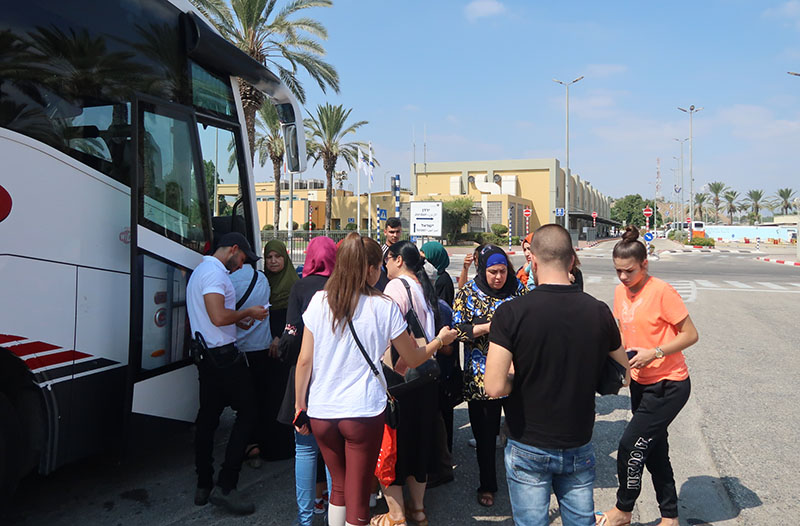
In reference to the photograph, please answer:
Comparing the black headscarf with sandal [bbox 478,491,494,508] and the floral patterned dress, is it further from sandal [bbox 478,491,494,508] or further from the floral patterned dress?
sandal [bbox 478,491,494,508]

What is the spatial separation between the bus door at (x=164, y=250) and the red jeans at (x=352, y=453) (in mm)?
1491

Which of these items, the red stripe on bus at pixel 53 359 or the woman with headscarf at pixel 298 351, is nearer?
the red stripe on bus at pixel 53 359

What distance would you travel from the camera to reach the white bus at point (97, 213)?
2.96m

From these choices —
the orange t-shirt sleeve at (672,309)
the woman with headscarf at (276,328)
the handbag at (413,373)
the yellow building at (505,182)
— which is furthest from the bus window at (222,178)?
the yellow building at (505,182)

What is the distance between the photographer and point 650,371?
10.6 ft

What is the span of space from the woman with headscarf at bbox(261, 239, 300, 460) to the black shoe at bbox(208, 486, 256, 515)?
76 cm

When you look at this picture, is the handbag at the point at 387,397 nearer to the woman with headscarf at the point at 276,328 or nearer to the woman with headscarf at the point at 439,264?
the woman with headscarf at the point at 276,328

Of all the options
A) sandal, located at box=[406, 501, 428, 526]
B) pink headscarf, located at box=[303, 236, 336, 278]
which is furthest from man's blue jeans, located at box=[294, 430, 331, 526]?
pink headscarf, located at box=[303, 236, 336, 278]

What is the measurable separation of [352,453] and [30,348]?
5.79 feet

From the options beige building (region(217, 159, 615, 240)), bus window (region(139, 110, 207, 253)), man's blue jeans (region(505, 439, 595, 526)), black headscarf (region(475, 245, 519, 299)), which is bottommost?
man's blue jeans (region(505, 439, 595, 526))

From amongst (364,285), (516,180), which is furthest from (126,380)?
(516,180)

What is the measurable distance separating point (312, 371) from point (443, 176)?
211 feet

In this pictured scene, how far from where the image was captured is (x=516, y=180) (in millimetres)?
64625

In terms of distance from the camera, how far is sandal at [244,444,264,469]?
434 cm
